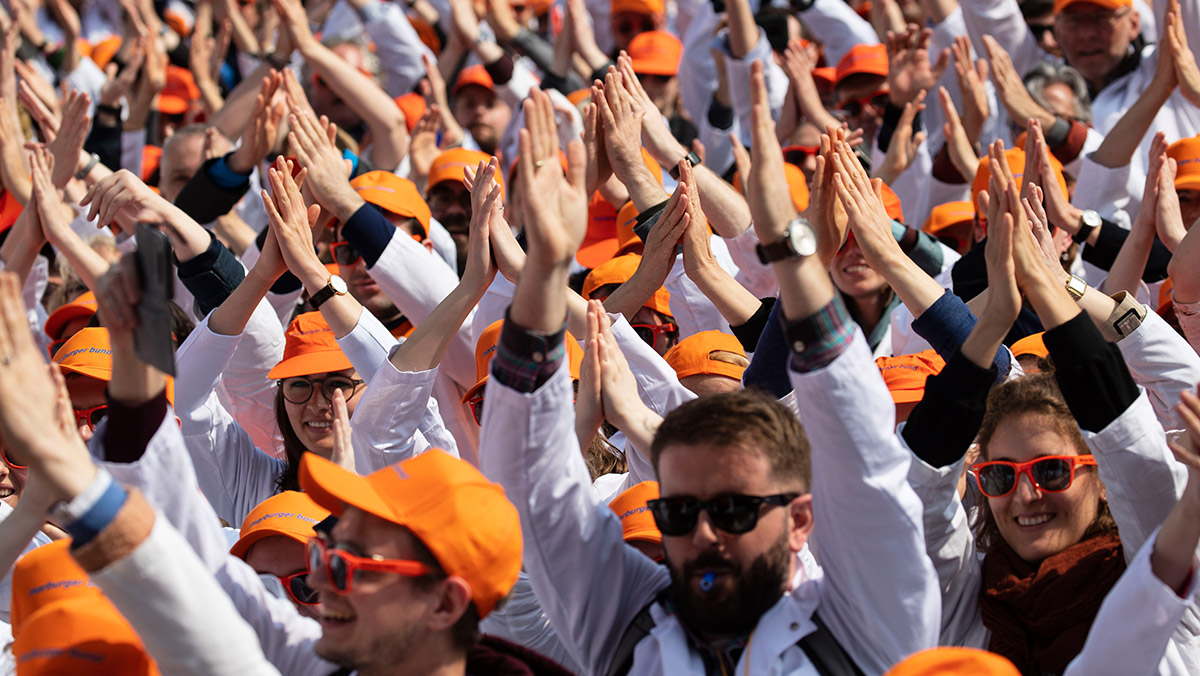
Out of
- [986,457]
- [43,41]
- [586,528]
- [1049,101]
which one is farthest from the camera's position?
[43,41]

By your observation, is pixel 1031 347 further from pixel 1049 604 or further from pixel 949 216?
pixel 949 216

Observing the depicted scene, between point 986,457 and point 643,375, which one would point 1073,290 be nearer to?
point 986,457

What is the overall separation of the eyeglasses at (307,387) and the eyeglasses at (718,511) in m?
2.18

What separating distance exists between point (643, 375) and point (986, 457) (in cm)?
125

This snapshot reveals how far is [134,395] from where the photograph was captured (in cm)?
268

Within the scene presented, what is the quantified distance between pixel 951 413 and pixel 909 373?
41.2 inches

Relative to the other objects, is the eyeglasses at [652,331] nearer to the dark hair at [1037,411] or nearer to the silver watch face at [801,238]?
the dark hair at [1037,411]

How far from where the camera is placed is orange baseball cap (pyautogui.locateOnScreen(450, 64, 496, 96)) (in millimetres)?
8594

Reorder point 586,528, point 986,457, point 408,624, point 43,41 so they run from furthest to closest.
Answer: point 43,41 < point 986,457 < point 586,528 < point 408,624

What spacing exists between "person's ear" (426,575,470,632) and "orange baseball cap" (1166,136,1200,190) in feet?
12.4

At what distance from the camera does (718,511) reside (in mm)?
2758

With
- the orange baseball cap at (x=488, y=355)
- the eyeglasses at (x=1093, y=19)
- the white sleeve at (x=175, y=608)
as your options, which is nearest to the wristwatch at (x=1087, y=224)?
the orange baseball cap at (x=488, y=355)

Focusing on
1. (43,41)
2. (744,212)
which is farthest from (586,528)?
(43,41)

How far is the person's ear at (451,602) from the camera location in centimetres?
270
